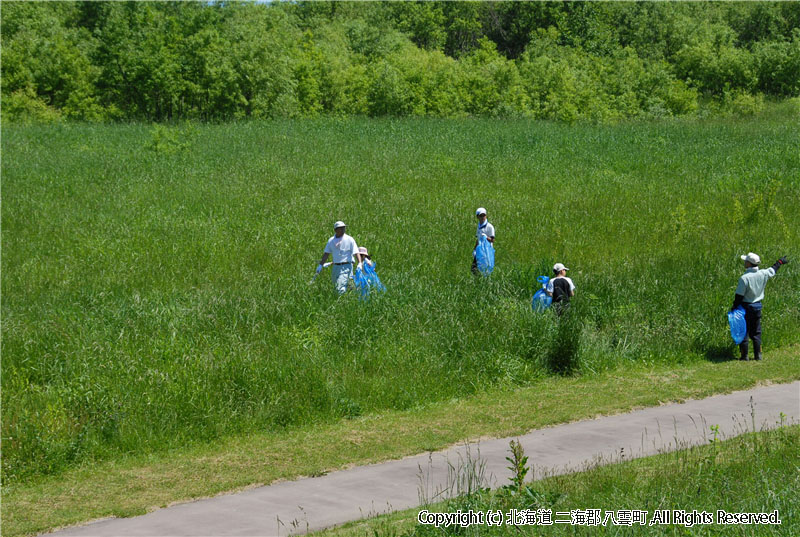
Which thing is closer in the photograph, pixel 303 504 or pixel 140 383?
pixel 303 504

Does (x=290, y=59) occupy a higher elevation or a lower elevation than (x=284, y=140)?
higher

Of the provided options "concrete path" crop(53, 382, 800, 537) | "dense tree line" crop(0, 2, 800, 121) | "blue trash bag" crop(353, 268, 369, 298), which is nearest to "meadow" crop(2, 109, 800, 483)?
"blue trash bag" crop(353, 268, 369, 298)

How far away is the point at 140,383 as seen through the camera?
1139cm

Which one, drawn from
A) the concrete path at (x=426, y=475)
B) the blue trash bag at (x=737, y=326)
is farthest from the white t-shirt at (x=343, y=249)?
the blue trash bag at (x=737, y=326)

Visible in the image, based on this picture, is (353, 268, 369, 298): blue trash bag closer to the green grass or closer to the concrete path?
the concrete path

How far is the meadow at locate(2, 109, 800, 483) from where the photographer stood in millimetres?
11711

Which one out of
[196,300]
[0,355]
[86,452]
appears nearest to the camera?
[86,452]

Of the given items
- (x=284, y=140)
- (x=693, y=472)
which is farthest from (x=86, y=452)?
(x=284, y=140)

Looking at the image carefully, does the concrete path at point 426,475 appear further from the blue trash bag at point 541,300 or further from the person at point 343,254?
the person at point 343,254

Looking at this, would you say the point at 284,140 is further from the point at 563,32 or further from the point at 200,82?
the point at 563,32

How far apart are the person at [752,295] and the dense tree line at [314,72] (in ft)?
140

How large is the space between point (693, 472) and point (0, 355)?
9.29 meters

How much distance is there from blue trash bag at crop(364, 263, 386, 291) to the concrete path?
508 cm

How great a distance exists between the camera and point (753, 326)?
14.8m
